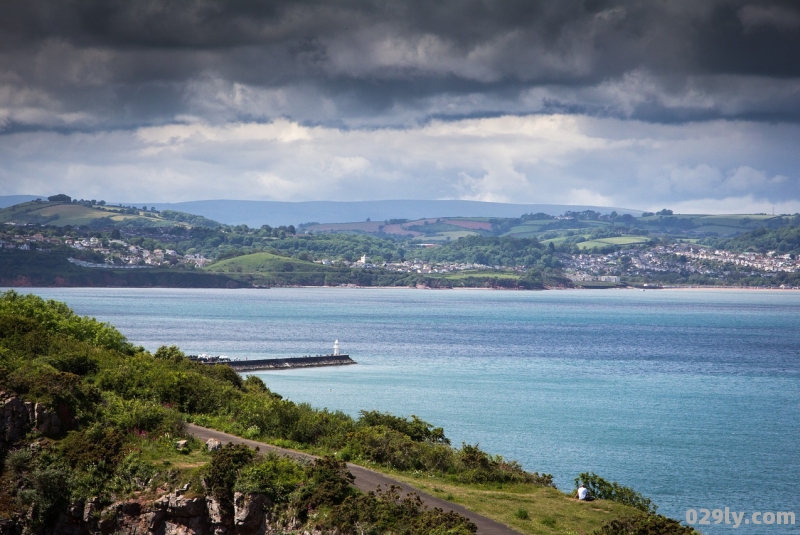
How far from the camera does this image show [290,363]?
96375 mm

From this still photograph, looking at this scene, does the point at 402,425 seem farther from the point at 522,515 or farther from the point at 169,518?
the point at 169,518

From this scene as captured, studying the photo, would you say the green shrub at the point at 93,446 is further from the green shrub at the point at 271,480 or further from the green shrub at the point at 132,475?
the green shrub at the point at 271,480

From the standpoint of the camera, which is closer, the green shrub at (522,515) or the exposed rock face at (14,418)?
the green shrub at (522,515)

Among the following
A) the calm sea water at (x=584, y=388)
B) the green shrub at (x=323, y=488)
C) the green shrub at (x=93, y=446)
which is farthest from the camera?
the calm sea water at (x=584, y=388)

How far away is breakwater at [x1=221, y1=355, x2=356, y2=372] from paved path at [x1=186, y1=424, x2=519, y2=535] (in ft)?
183

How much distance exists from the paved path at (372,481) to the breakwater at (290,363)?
183ft

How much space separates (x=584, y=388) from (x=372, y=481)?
195 ft

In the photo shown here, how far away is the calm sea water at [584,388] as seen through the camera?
166ft

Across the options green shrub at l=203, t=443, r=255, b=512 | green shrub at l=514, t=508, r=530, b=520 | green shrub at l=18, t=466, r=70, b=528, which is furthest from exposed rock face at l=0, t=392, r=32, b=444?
green shrub at l=514, t=508, r=530, b=520

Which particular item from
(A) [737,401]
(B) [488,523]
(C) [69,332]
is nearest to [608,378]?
(A) [737,401]

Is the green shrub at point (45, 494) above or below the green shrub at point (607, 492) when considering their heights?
above

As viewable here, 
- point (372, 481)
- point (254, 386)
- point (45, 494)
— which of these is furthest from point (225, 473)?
point (254, 386)

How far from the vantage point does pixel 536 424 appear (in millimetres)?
64062

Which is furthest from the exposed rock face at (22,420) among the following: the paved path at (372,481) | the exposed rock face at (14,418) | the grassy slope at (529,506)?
the grassy slope at (529,506)
